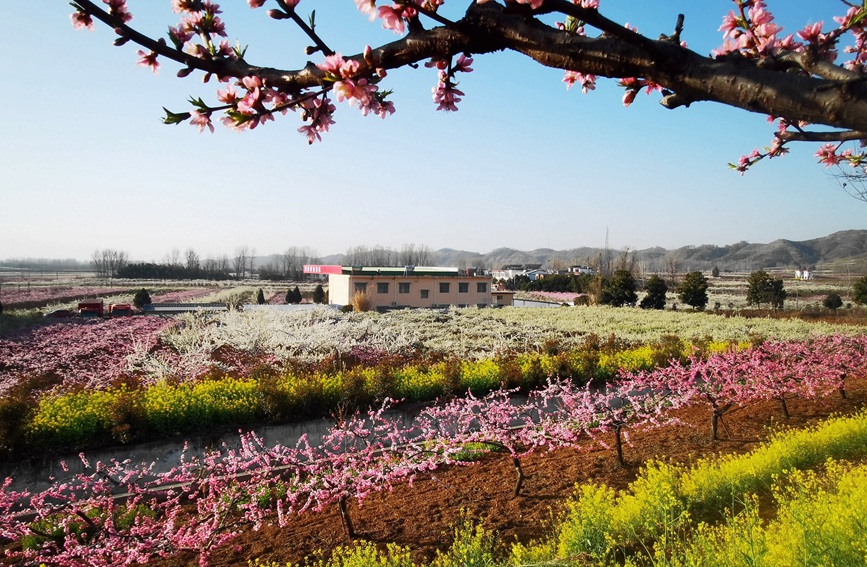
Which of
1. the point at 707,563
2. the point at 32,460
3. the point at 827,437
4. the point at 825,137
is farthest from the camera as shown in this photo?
the point at 32,460

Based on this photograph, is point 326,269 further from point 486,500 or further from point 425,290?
point 486,500

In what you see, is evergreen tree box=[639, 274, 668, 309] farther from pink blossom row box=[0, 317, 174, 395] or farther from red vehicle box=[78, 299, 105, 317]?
red vehicle box=[78, 299, 105, 317]

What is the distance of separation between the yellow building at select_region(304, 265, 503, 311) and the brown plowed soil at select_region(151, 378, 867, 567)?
26.9 metres

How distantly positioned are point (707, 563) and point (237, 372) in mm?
10093

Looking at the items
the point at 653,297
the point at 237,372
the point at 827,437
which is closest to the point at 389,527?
the point at 827,437

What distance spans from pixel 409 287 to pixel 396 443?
91.5 ft

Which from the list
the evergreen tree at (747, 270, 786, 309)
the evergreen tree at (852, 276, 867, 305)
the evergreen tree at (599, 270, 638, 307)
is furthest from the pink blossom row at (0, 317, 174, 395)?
the evergreen tree at (852, 276, 867, 305)

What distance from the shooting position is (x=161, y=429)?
7.43 m

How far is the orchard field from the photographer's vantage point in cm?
417

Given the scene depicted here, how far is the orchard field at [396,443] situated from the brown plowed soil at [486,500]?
0.09ft

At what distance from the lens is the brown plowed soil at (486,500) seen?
14.5 feet

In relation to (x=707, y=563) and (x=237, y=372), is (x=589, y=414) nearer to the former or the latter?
(x=707, y=563)

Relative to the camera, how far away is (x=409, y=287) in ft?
116

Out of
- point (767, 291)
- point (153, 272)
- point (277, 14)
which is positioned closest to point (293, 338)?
point (277, 14)
